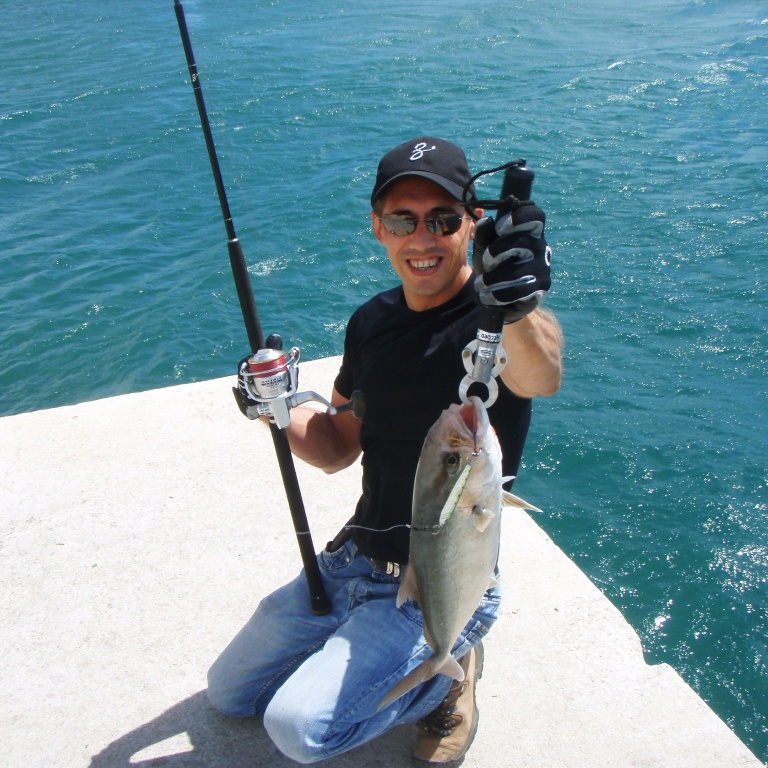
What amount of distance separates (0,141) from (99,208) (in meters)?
3.62

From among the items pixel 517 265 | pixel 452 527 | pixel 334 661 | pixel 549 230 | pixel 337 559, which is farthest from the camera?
pixel 549 230

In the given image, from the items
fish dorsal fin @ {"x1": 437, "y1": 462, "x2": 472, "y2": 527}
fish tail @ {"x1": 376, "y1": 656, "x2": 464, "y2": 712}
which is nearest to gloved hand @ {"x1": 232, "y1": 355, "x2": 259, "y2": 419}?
fish dorsal fin @ {"x1": 437, "y1": 462, "x2": 472, "y2": 527}

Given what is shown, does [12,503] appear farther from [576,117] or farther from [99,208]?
[576,117]

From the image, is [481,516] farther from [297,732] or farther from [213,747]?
[213,747]

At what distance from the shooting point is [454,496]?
191 cm

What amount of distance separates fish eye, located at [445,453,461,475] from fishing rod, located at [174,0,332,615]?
71 cm

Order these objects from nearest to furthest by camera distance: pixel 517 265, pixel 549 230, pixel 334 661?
pixel 517 265
pixel 334 661
pixel 549 230

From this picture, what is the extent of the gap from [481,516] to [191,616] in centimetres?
169

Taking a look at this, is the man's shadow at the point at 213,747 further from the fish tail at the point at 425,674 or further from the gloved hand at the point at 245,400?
the gloved hand at the point at 245,400

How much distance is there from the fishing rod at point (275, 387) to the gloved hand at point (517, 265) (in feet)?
2.66

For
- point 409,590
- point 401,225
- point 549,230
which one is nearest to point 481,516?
point 409,590

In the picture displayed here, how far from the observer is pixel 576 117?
12.9 metres

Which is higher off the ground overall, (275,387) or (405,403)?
(275,387)

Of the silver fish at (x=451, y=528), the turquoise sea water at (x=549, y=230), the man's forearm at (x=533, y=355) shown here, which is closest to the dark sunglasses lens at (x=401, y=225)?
the man's forearm at (x=533, y=355)
